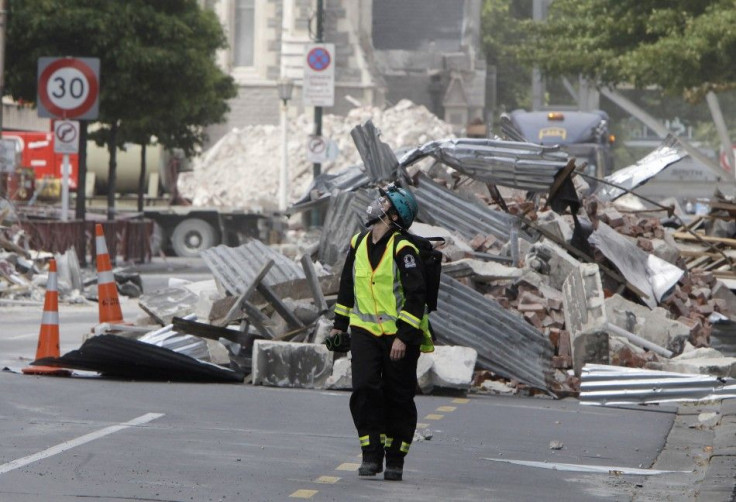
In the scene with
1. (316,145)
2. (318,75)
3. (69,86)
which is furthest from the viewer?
(316,145)

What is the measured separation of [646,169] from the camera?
2278 centimetres

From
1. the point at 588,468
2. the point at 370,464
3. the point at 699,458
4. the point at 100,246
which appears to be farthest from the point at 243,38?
the point at 370,464

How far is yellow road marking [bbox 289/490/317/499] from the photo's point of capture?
8.50m

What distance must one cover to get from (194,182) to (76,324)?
5310 centimetres

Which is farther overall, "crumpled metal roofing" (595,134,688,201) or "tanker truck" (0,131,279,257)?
"tanker truck" (0,131,279,257)

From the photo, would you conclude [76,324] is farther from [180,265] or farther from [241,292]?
[180,265]

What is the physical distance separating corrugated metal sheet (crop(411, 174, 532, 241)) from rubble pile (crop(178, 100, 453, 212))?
161 ft

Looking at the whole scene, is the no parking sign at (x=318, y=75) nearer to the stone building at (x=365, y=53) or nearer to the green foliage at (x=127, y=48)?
the green foliage at (x=127, y=48)

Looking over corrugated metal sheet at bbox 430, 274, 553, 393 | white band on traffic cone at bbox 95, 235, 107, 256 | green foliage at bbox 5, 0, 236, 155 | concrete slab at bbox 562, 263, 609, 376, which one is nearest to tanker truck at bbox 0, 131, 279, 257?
green foliage at bbox 5, 0, 236, 155

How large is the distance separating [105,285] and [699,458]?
7.95 meters

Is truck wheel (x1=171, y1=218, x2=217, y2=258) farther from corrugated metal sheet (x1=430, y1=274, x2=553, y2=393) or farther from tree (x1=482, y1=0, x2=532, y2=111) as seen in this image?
tree (x1=482, y1=0, x2=532, y2=111)

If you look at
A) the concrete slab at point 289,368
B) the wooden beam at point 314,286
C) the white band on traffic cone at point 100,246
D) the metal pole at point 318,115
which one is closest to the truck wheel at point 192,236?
the metal pole at point 318,115

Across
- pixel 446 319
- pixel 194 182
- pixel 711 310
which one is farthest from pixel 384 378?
pixel 194 182

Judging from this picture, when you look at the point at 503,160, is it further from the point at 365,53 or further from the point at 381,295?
the point at 365,53
